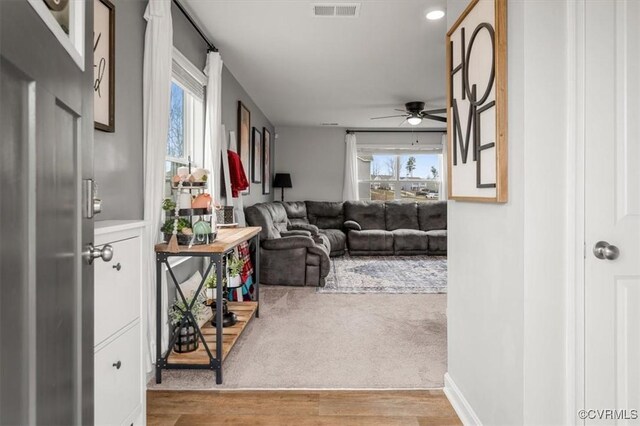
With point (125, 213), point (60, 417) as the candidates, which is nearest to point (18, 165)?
point (60, 417)

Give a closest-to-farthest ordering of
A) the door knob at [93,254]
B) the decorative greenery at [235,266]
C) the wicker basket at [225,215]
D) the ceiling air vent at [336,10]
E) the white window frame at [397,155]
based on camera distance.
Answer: the door knob at [93,254] < the ceiling air vent at [336,10] < the decorative greenery at [235,266] < the wicker basket at [225,215] < the white window frame at [397,155]

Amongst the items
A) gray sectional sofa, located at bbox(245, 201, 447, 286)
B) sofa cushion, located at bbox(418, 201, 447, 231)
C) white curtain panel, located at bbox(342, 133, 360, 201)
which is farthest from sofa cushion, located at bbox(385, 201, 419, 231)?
white curtain panel, located at bbox(342, 133, 360, 201)

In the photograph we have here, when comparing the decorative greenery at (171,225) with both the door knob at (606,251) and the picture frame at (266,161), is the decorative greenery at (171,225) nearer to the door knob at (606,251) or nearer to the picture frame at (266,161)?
the door knob at (606,251)

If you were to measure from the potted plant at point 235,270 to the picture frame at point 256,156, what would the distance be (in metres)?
2.44

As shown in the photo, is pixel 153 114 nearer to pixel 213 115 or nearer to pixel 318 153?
pixel 213 115

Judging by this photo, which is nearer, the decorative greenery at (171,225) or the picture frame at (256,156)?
the decorative greenery at (171,225)

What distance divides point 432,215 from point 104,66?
6.47 metres

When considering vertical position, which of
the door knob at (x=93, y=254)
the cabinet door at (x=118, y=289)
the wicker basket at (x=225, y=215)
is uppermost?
the wicker basket at (x=225, y=215)

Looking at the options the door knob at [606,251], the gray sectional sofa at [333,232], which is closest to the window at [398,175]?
the gray sectional sofa at [333,232]

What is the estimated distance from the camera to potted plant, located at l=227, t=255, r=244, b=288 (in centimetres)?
331

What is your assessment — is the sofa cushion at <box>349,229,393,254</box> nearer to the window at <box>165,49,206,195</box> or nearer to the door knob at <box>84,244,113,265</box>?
the window at <box>165,49,206,195</box>

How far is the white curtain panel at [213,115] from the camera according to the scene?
11.0 ft

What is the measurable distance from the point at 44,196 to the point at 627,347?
1772 millimetres

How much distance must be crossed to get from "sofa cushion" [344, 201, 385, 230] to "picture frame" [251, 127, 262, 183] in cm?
201
